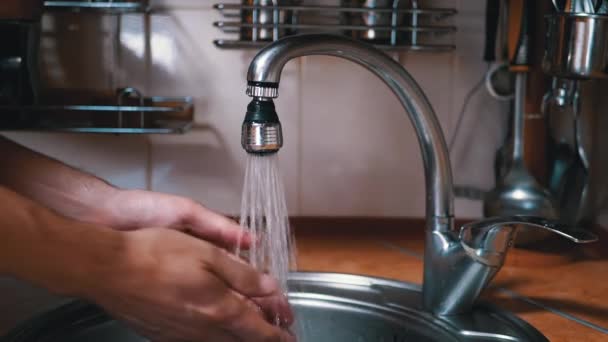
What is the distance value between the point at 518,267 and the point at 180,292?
58 cm

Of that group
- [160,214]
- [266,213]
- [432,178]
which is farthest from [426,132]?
[160,214]

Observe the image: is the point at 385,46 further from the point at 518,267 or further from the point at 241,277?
the point at 241,277

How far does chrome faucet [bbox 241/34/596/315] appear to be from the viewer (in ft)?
2.04

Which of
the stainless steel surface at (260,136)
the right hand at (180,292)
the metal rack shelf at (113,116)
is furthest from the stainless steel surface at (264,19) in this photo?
the right hand at (180,292)

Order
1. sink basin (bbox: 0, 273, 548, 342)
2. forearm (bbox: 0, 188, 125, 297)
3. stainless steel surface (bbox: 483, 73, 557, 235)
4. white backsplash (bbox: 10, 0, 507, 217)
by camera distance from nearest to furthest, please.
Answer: forearm (bbox: 0, 188, 125, 297) < sink basin (bbox: 0, 273, 548, 342) < stainless steel surface (bbox: 483, 73, 557, 235) < white backsplash (bbox: 10, 0, 507, 217)

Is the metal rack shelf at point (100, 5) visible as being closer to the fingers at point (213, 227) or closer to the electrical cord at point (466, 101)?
the fingers at point (213, 227)

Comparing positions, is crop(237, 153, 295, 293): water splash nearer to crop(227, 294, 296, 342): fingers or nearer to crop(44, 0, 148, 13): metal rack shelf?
crop(227, 294, 296, 342): fingers

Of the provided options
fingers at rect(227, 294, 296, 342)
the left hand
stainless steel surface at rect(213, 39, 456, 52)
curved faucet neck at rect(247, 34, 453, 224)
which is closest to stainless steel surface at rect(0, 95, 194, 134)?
stainless steel surface at rect(213, 39, 456, 52)

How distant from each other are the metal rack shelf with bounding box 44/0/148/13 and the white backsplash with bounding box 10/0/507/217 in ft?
0.16

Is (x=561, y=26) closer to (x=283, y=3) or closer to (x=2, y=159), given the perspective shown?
(x=283, y=3)

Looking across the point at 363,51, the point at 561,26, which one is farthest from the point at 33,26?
the point at 561,26

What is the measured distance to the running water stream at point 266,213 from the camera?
65cm

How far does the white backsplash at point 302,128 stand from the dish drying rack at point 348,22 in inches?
1.6

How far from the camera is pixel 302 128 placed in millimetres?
1129
